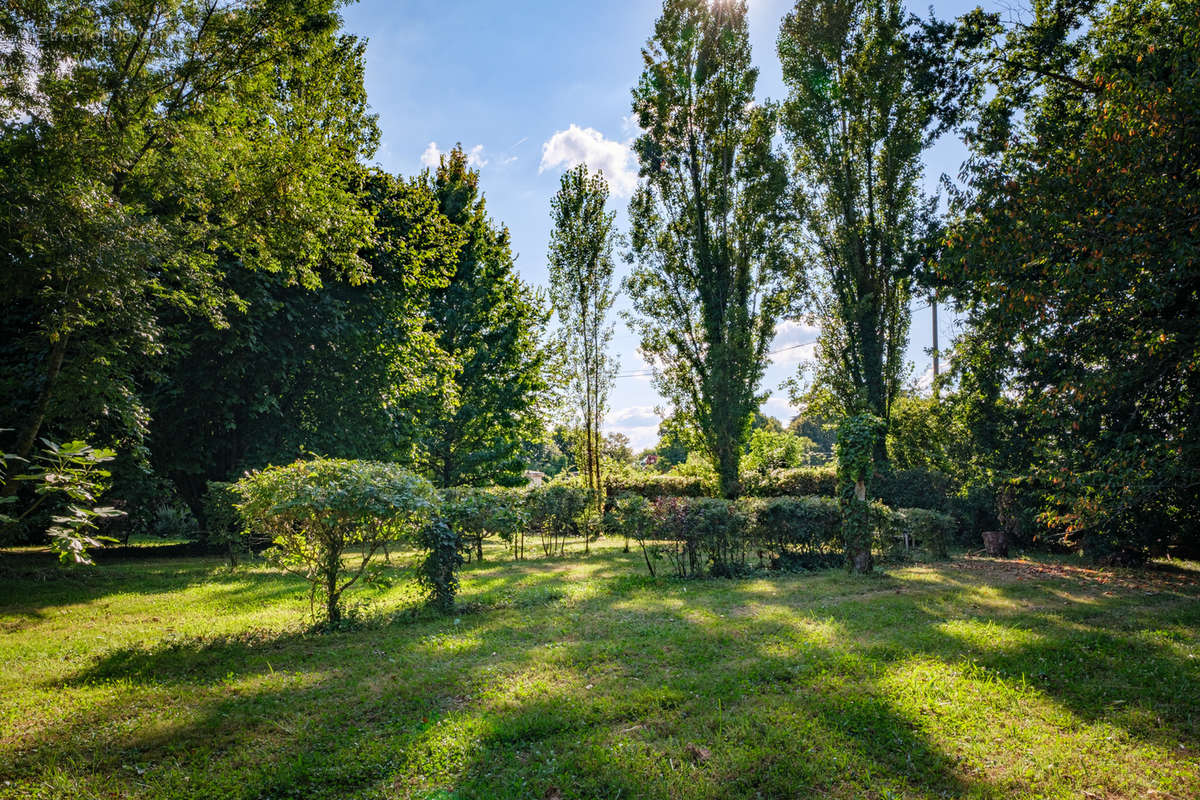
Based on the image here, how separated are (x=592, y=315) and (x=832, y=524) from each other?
47.1ft

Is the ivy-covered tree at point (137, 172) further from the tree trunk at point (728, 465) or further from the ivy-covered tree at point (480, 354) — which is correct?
the tree trunk at point (728, 465)

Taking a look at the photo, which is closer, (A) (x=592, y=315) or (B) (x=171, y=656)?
(B) (x=171, y=656)

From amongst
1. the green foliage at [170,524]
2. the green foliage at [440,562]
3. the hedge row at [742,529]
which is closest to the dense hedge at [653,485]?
the hedge row at [742,529]

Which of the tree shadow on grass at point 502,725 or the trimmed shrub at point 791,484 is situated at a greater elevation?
the trimmed shrub at point 791,484

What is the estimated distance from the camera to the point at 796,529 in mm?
11383

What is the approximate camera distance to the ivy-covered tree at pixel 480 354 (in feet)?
62.6

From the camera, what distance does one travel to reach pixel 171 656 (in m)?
5.62

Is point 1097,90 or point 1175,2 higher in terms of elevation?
point 1175,2

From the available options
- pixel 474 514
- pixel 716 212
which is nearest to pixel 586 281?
pixel 716 212

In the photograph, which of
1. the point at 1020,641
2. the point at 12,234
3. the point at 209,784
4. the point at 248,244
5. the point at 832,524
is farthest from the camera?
the point at 832,524

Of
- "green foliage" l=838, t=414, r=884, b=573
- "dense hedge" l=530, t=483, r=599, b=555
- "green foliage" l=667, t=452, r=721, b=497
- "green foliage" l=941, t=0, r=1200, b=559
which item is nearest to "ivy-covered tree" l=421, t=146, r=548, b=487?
"dense hedge" l=530, t=483, r=599, b=555

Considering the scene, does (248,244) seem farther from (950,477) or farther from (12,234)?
(950,477)

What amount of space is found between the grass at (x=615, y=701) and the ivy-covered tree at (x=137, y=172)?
251 cm

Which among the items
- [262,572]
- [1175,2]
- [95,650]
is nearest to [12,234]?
[95,650]
